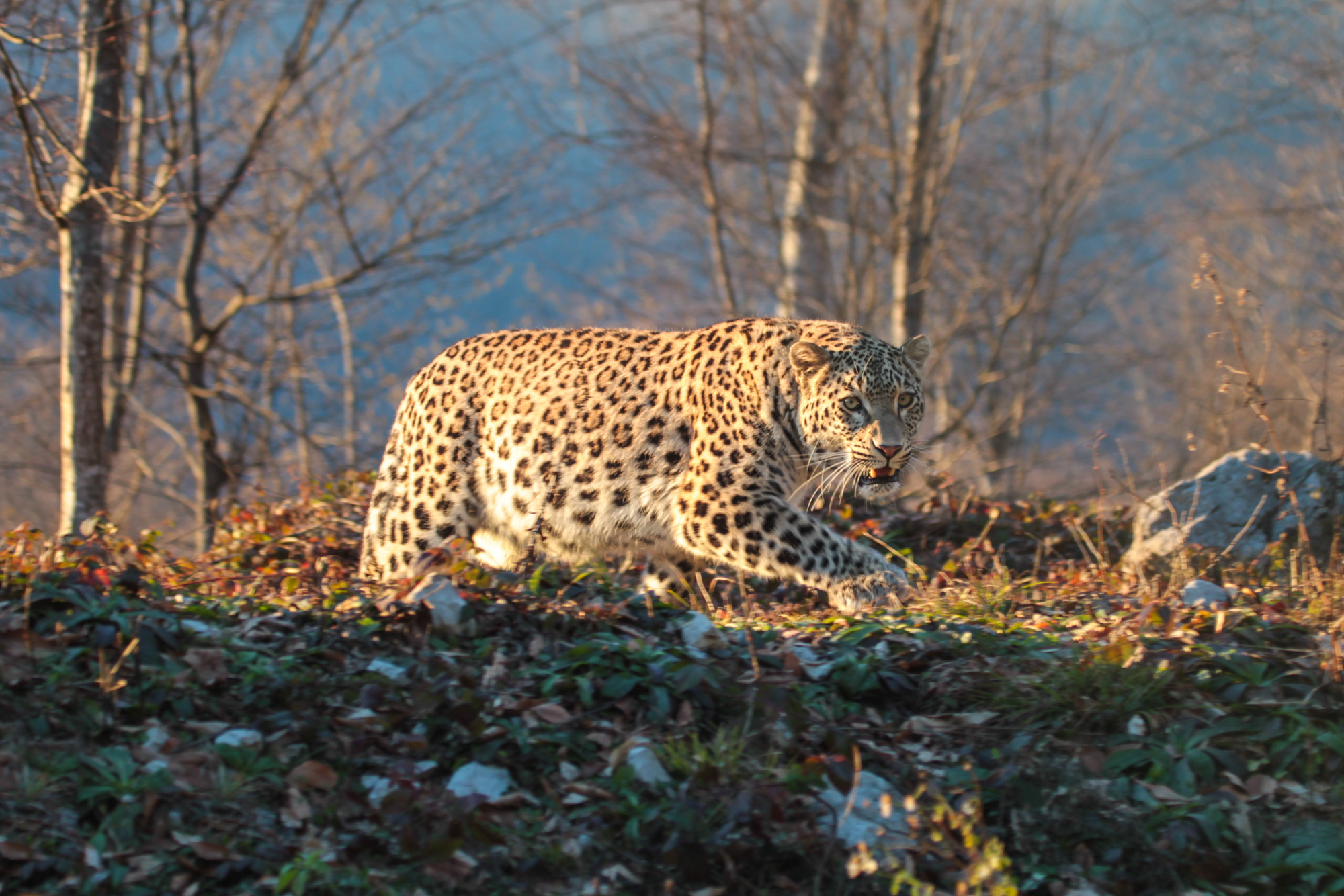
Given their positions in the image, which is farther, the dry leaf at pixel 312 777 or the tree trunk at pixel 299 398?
the tree trunk at pixel 299 398

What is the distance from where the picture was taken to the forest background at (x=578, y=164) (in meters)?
10.1

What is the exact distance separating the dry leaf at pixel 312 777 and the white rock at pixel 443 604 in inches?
40.7

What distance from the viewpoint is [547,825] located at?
12.9 ft

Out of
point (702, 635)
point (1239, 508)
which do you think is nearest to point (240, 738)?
point (702, 635)

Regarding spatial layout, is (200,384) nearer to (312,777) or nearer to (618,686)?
(618,686)

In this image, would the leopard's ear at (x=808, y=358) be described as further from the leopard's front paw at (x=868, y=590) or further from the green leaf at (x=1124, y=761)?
the green leaf at (x=1124, y=761)

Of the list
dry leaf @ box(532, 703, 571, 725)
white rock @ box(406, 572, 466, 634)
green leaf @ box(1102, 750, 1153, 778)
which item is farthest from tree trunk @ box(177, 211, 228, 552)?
green leaf @ box(1102, 750, 1153, 778)

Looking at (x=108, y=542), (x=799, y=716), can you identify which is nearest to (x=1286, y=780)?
(x=799, y=716)

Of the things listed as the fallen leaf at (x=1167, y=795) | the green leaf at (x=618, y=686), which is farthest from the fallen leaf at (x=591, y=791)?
the fallen leaf at (x=1167, y=795)

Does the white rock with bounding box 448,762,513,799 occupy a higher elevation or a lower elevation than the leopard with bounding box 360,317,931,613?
lower

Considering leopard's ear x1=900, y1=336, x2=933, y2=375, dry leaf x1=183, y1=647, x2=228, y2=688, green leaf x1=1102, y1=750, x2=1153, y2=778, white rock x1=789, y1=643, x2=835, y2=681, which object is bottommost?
green leaf x1=1102, y1=750, x2=1153, y2=778

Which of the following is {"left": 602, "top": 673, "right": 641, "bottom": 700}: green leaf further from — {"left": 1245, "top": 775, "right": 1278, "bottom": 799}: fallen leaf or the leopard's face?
the leopard's face

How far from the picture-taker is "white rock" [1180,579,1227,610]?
5.62 m

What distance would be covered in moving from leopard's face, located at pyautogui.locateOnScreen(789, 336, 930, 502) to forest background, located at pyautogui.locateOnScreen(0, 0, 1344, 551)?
1187 millimetres
